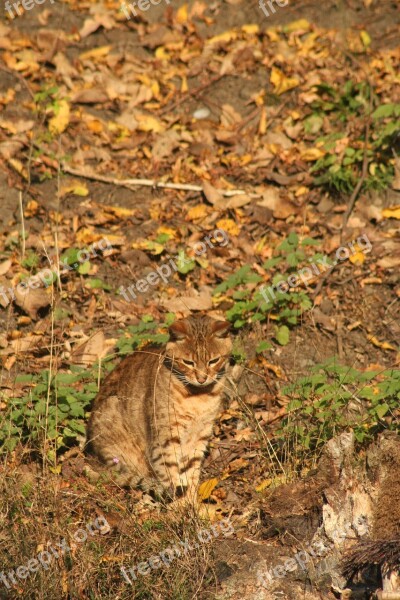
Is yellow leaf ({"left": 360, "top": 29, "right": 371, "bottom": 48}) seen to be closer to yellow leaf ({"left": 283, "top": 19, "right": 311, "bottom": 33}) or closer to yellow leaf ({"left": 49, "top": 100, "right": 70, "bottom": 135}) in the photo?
yellow leaf ({"left": 283, "top": 19, "right": 311, "bottom": 33})

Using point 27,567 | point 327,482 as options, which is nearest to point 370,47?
point 327,482

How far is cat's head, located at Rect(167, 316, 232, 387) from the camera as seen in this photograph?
5777 mm

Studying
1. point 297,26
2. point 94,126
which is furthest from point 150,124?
point 297,26

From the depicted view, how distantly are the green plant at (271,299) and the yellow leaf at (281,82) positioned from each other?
2689 millimetres

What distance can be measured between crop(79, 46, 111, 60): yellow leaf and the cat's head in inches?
195

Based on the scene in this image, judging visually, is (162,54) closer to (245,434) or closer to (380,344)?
(380,344)

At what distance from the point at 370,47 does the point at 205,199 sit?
3.06m

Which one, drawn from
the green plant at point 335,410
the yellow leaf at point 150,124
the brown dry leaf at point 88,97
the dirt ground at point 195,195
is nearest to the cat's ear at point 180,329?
the dirt ground at point 195,195

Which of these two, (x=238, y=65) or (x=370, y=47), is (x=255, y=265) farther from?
(x=370, y=47)

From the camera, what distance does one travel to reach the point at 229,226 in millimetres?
7953

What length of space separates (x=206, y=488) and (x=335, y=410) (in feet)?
3.55

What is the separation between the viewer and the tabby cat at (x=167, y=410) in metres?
5.75

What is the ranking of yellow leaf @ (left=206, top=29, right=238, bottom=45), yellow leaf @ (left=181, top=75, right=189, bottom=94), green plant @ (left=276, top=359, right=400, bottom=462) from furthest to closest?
yellow leaf @ (left=206, top=29, right=238, bottom=45) → yellow leaf @ (left=181, top=75, right=189, bottom=94) → green plant @ (left=276, top=359, right=400, bottom=462)

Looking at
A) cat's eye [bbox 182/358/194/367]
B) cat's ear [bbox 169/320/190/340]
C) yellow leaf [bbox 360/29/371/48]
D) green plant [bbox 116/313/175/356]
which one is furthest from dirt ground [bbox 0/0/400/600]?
cat's ear [bbox 169/320/190/340]
